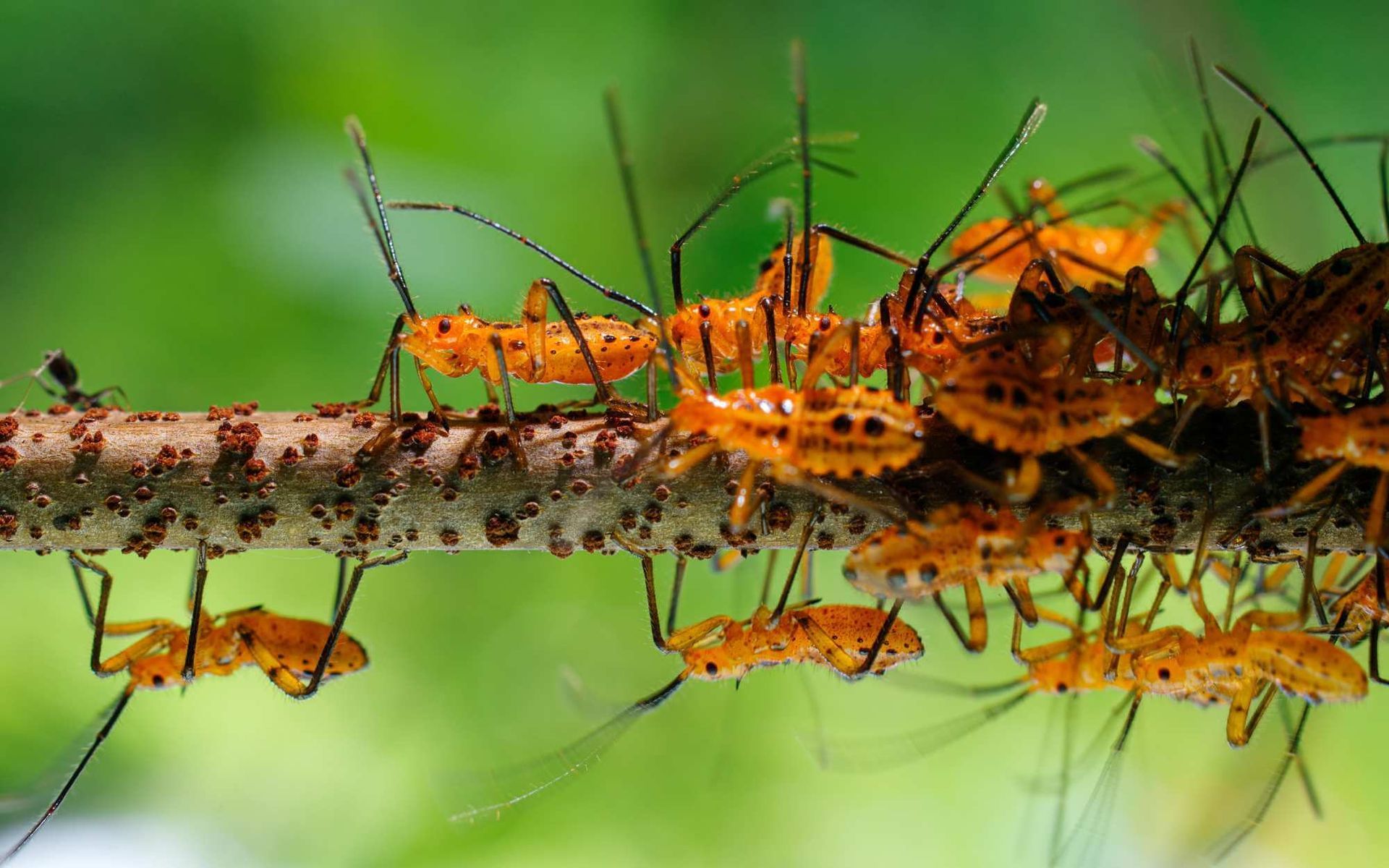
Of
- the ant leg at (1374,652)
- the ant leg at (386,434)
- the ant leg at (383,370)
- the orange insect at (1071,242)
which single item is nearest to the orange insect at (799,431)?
the ant leg at (386,434)

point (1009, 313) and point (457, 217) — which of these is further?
point (457, 217)

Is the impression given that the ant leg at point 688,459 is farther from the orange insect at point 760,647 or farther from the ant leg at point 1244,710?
the ant leg at point 1244,710

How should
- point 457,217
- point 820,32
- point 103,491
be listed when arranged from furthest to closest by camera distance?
point 820,32
point 457,217
point 103,491

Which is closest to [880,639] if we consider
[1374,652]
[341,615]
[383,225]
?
[1374,652]

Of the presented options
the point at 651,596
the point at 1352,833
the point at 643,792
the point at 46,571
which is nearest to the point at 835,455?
the point at 651,596

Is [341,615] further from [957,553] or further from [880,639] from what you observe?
[957,553]

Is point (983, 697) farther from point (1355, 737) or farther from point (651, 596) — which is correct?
point (651, 596)
